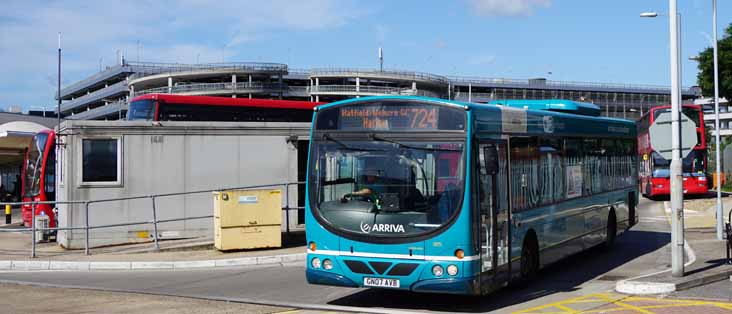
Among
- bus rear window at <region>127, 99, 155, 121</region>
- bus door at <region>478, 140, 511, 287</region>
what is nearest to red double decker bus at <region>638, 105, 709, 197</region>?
bus rear window at <region>127, 99, 155, 121</region>

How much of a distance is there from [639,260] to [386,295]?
22.5 feet

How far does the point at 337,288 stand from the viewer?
1315 cm

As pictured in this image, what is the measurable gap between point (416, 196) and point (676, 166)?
4.89 meters

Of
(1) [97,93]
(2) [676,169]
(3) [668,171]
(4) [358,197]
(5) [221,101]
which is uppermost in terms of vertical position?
(1) [97,93]

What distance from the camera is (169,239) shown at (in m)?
19.8

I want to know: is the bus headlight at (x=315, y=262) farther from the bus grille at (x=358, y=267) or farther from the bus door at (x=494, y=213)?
the bus door at (x=494, y=213)

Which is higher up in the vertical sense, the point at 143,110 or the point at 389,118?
the point at 143,110

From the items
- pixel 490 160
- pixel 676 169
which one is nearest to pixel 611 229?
pixel 676 169

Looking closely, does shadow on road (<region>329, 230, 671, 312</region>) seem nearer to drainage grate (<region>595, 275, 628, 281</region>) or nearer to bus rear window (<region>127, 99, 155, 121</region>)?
drainage grate (<region>595, 275, 628, 281</region>)

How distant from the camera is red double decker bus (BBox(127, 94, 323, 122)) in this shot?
2967 cm

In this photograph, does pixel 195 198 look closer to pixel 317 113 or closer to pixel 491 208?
pixel 317 113

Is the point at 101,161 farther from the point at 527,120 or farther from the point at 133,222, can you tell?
the point at 527,120

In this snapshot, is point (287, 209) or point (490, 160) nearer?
point (490, 160)

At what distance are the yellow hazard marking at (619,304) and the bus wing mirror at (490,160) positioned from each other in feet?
6.13
